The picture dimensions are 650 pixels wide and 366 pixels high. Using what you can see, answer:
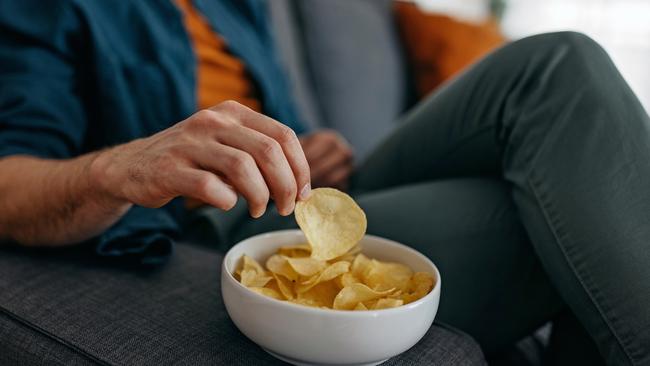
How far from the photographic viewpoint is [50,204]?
72cm

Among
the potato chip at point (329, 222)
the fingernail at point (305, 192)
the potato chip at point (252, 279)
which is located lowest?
the potato chip at point (252, 279)

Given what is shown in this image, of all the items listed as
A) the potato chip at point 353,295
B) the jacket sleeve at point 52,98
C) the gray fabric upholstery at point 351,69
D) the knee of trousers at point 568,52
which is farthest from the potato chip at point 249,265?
the gray fabric upholstery at point 351,69

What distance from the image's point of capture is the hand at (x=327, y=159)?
117 centimetres

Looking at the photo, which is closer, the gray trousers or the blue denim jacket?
the gray trousers

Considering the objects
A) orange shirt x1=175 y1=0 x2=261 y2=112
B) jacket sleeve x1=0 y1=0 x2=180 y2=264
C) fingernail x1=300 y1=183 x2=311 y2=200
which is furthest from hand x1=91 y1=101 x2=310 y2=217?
orange shirt x1=175 y1=0 x2=261 y2=112

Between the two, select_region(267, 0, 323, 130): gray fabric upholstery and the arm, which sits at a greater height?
the arm

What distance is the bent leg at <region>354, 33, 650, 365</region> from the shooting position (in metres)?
0.66

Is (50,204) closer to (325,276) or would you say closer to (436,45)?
(325,276)

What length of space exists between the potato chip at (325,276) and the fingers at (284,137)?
0.25 feet

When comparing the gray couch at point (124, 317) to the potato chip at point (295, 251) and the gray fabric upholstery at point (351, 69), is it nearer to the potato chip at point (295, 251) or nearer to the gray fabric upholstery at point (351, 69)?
the potato chip at point (295, 251)

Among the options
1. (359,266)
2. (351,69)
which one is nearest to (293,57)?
(351,69)

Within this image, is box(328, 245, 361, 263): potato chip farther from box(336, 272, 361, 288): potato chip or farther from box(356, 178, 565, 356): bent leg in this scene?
box(356, 178, 565, 356): bent leg

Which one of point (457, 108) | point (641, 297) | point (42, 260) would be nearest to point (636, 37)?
point (457, 108)

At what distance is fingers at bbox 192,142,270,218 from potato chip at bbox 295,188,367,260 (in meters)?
0.08
